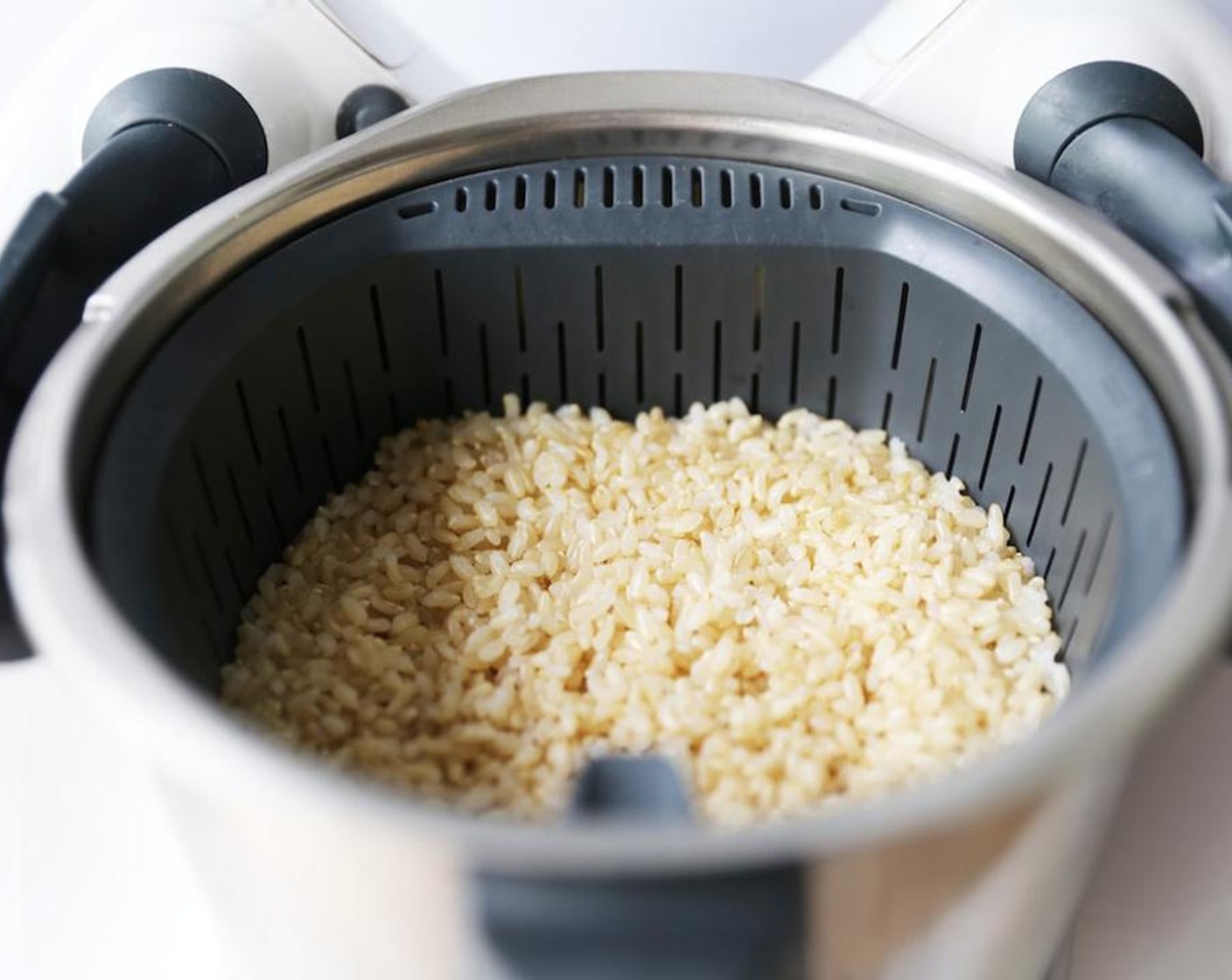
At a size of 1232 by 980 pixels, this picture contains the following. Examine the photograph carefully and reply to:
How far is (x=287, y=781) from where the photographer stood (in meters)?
0.48

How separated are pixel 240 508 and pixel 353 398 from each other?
0.38 ft

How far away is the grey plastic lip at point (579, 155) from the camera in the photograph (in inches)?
18.4

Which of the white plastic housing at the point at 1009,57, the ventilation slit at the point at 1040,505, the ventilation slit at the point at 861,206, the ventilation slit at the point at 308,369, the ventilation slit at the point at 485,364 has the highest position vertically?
the white plastic housing at the point at 1009,57

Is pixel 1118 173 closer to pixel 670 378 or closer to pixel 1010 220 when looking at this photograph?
pixel 1010 220

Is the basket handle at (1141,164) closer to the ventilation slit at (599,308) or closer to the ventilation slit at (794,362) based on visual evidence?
the ventilation slit at (794,362)

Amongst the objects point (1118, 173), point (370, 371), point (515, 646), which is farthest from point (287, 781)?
point (1118, 173)

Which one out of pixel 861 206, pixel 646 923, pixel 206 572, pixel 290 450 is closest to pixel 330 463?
pixel 290 450

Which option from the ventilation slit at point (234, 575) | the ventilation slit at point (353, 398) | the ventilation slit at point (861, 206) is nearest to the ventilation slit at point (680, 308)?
the ventilation slit at point (861, 206)

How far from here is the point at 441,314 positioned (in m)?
0.87

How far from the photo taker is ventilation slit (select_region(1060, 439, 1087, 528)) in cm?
73

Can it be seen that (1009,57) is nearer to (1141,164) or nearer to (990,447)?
(1141,164)

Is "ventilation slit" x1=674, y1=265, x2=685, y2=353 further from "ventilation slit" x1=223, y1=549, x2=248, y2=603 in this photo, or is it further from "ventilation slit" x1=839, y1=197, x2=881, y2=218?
"ventilation slit" x1=223, y1=549, x2=248, y2=603

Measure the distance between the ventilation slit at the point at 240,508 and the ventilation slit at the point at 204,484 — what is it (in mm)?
22

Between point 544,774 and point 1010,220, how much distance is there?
41 cm
